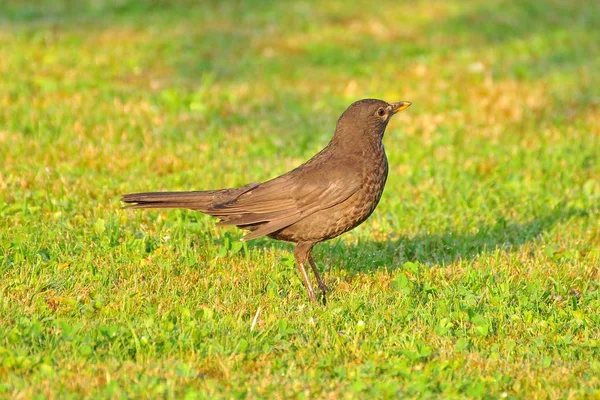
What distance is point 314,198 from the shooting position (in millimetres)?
6305

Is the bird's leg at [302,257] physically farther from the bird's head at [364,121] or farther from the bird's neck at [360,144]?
the bird's head at [364,121]

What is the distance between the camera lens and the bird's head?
21.6 feet

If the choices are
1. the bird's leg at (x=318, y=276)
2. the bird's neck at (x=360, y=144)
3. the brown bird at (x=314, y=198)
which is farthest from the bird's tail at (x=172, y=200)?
the bird's neck at (x=360, y=144)

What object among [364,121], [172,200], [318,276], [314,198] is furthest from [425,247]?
[172,200]

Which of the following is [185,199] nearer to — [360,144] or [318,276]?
[318,276]

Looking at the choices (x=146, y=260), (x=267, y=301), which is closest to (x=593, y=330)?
(x=267, y=301)

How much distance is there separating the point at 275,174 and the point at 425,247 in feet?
6.30

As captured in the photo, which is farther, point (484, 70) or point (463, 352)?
point (484, 70)

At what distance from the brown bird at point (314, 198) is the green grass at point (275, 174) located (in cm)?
42

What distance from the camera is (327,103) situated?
36.9 ft

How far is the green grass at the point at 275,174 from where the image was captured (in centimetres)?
522

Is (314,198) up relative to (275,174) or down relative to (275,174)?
up

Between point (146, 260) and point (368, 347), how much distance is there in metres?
1.92

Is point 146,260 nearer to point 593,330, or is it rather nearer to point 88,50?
point 593,330
